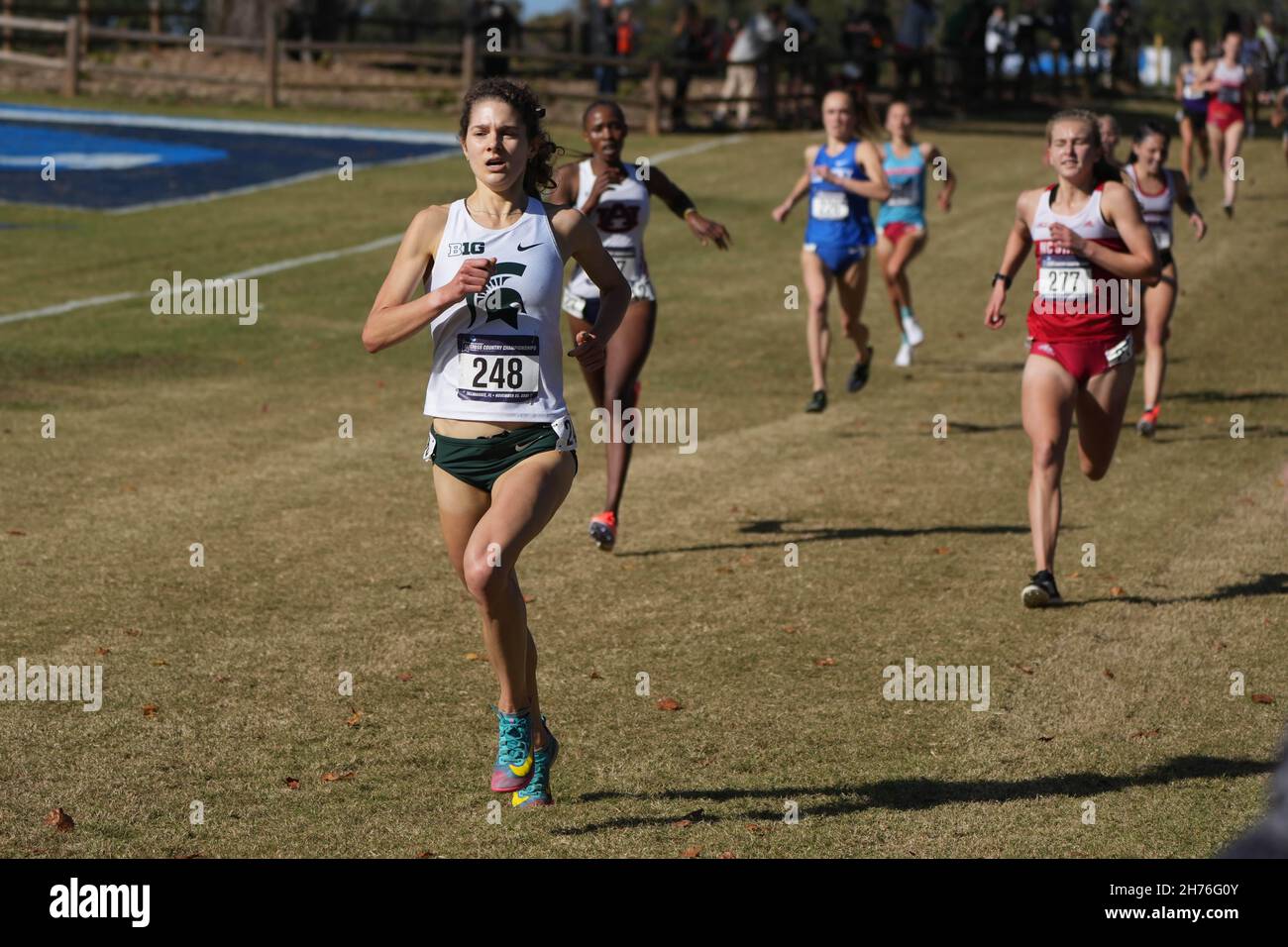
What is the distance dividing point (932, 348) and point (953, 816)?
12.7 metres

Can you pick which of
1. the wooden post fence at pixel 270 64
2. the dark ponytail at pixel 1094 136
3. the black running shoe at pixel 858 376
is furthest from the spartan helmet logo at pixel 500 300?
the wooden post fence at pixel 270 64

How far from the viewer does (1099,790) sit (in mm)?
6676

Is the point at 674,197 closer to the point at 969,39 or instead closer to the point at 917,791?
the point at 917,791

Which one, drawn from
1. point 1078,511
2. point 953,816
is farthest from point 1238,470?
point 953,816

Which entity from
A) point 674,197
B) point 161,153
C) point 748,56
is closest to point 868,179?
point 674,197

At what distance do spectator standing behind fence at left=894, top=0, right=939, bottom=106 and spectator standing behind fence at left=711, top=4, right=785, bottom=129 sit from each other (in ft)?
9.18

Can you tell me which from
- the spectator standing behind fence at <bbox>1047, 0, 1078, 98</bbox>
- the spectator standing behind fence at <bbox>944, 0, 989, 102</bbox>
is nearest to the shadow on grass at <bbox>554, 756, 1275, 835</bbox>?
the spectator standing behind fence at <bbox>944, 0, 989, 102</bbox>

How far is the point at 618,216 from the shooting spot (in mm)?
10438

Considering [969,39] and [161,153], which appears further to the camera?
[969,39]

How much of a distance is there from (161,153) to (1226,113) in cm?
1717

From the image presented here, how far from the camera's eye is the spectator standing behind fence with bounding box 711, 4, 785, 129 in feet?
114

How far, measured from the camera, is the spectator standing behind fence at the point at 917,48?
36.6m

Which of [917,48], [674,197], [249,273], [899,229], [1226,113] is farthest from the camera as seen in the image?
[917,48]

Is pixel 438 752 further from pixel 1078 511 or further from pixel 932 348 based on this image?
pixel 932 348
